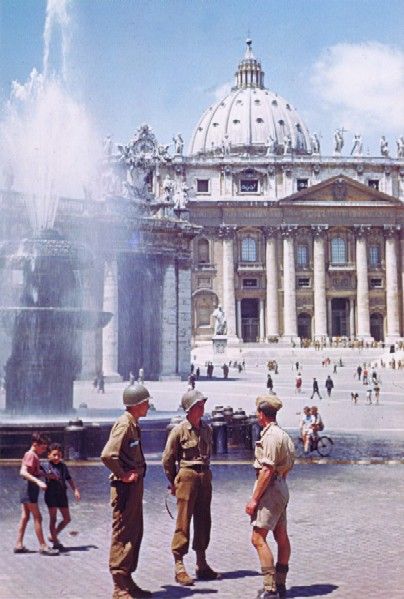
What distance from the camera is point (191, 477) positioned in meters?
7.32

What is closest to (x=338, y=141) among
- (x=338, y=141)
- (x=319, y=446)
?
(x=338, y=141)

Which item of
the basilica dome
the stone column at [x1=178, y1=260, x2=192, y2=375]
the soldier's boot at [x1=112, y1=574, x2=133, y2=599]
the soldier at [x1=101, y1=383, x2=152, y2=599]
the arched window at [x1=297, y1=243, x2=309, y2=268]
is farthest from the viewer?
the basilica dome

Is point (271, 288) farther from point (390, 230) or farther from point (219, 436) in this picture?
point (219, 436)

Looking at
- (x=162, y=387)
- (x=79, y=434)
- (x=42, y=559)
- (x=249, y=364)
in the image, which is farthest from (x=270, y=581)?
(x=249, y=364)

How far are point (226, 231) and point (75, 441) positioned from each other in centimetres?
7276

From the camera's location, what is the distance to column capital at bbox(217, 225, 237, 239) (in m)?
86.1

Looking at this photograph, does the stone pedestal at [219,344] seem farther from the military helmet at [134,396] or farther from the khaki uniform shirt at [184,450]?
the military helmet at [134,396]

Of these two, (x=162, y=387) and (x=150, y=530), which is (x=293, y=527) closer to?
(x=150, y=530)

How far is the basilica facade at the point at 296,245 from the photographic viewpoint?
8644cm

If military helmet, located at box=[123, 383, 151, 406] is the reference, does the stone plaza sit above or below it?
below

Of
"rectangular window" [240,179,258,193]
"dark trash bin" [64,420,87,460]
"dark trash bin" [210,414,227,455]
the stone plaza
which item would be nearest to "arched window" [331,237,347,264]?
"rectangular window" [240,179,258,193]

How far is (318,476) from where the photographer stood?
13.0m

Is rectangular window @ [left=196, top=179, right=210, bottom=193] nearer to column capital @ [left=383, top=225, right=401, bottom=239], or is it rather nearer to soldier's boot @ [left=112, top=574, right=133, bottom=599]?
column capital @ [left=383, top=225, right=401, bottom=239]

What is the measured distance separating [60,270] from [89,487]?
571cm
